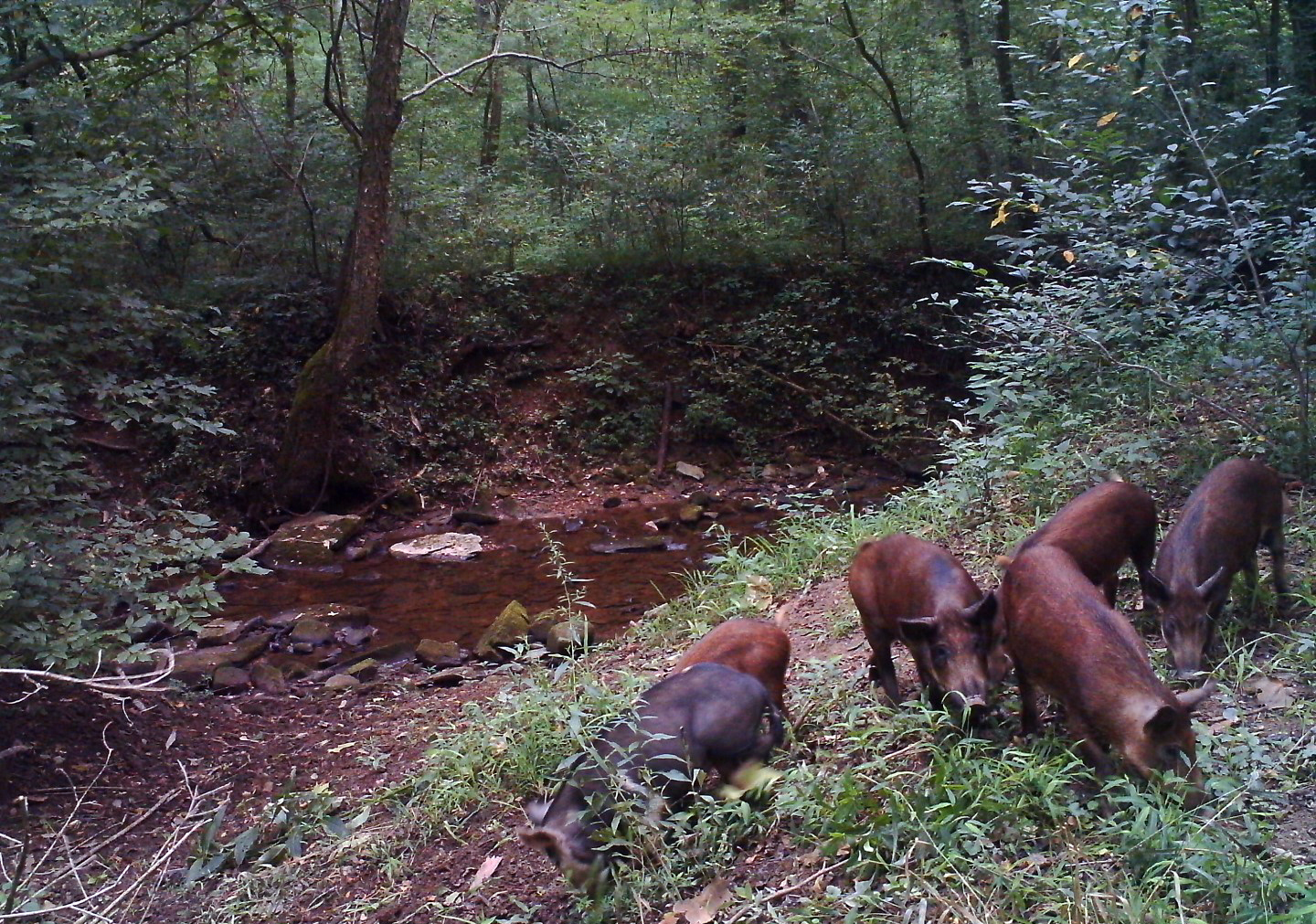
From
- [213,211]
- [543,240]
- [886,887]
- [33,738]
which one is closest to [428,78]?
[543,240]

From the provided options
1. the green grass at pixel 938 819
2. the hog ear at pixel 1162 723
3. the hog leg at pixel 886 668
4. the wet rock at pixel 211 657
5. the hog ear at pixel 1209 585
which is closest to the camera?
the green grass at pixel 938 819

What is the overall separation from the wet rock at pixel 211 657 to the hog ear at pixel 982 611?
18.3 ft

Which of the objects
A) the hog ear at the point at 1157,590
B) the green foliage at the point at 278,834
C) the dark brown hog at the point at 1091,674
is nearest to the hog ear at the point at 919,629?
the dark brown hog at the point at 1091,674

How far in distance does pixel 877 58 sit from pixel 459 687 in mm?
11720

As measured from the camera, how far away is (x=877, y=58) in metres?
14.8

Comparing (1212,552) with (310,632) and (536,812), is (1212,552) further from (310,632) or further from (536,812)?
(310,632)

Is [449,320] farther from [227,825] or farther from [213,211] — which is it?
[227,825]

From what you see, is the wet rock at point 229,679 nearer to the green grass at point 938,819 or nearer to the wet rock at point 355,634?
the wet rock at point 355,634

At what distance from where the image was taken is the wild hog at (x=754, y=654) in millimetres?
4027

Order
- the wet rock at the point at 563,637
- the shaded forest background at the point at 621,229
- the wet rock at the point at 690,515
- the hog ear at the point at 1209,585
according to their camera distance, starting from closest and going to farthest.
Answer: the hog ear at the point at 1209,585, the shaded forest background at the point at 621,229, the wet rock at the point at 563,637, the wet rock at the point at 690,515

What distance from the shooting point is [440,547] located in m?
10.8

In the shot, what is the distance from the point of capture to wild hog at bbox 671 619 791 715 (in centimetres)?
403

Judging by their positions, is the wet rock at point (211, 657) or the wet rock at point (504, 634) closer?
the wet rock at point (211, 657)

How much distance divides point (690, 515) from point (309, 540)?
4.09 m
